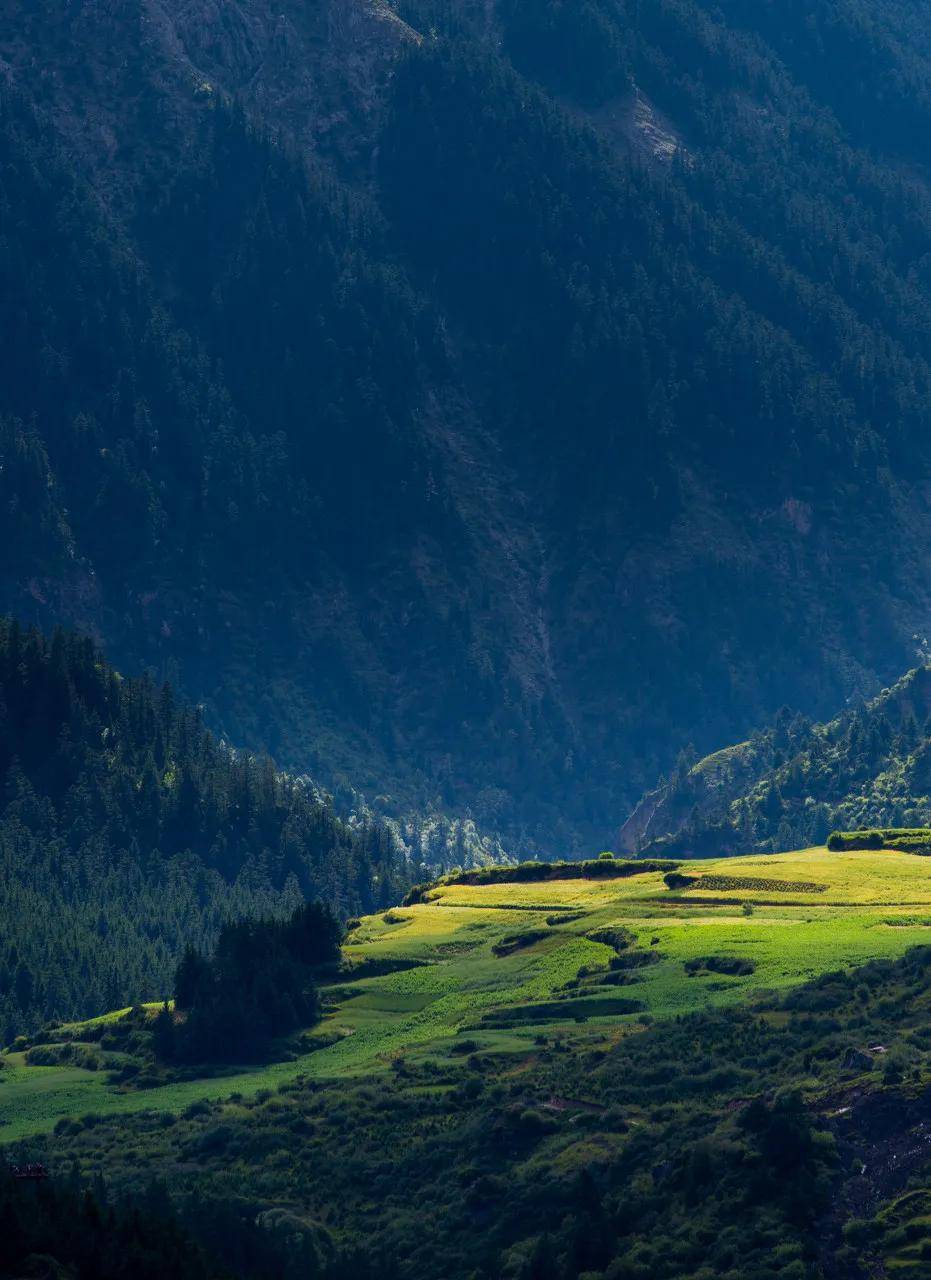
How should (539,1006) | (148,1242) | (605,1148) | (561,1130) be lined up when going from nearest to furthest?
(148,1242), (605,1148), (561,1130), (539,1006)

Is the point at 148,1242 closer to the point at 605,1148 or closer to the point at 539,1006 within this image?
the point at 605,1148

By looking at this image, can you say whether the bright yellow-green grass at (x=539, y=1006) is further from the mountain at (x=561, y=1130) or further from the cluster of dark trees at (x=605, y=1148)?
the cluster of dark trees at (x=605, y=1148)

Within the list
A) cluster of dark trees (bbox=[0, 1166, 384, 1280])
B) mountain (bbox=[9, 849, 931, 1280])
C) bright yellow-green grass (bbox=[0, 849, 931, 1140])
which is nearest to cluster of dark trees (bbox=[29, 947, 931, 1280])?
mountain (bbox=[9, 849, 931, 1280])

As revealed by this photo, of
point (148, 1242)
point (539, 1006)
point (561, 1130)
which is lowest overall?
point (148, 1242)

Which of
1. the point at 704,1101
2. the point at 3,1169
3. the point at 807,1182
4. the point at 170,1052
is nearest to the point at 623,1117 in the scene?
the point at 704,1101

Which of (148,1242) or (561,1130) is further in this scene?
(561,1130)

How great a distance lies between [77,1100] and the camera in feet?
607

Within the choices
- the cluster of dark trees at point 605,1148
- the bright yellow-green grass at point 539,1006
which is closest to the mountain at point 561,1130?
the cluster of dark trees at point 605,1148

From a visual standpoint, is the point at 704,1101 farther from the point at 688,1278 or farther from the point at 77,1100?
the point at 77,1100

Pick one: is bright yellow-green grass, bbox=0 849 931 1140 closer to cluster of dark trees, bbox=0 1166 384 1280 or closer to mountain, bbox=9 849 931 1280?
mountain, bbox=9 849 931 1280

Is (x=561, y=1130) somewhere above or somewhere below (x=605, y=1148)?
above

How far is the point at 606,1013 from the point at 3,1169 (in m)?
53.9

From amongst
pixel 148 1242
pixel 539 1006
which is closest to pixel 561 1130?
pixel 539 1006

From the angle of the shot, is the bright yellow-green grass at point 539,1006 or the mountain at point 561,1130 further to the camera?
the bright yellow-green grass at point 539,1006
